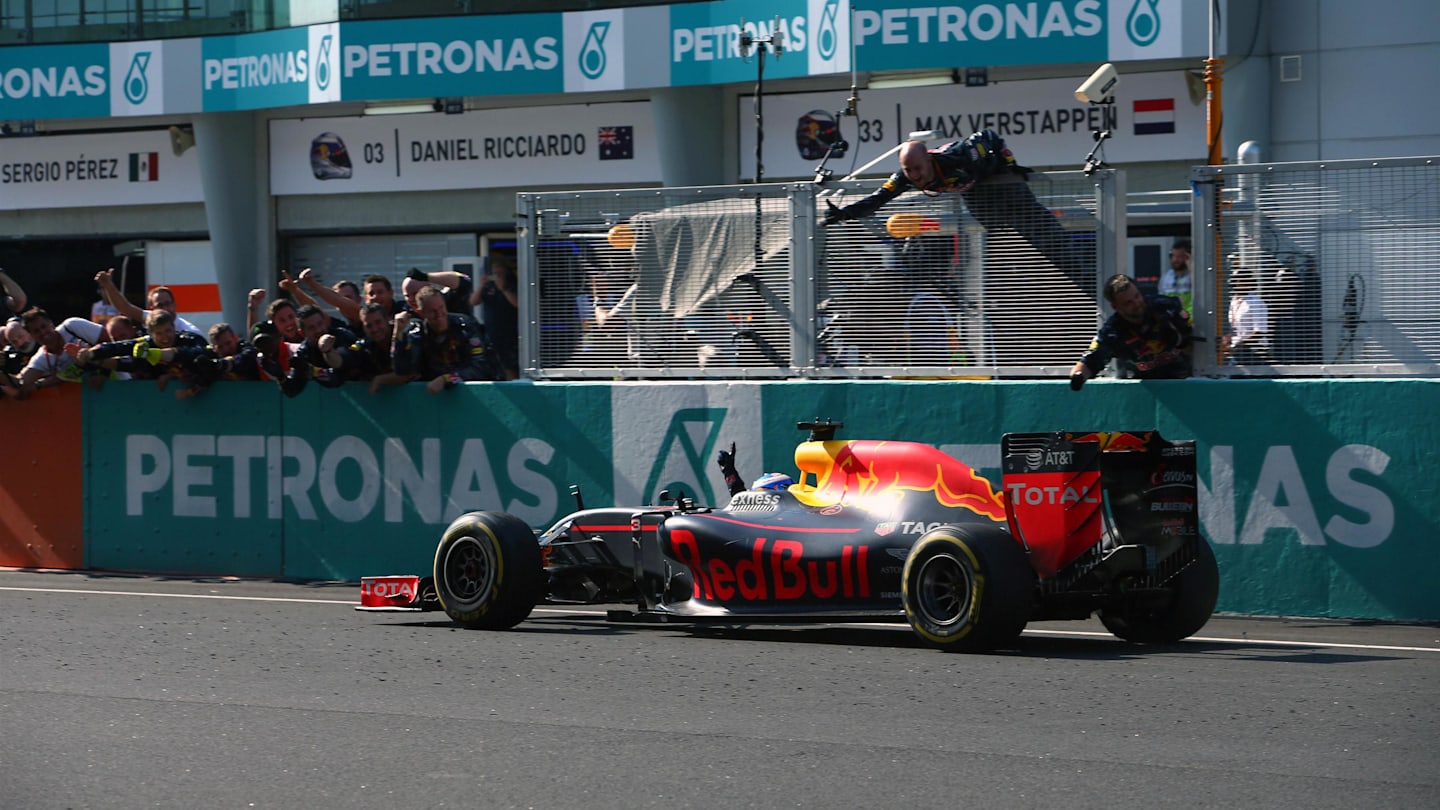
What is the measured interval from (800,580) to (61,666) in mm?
3510

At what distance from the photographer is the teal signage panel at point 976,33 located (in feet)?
67.9

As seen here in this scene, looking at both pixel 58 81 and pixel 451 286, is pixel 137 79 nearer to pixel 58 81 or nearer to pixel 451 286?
pixel 58 81

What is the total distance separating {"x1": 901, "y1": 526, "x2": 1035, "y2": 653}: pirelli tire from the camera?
8797 millimetres

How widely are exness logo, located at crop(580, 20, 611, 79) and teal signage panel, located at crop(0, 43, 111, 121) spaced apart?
7371 millimetres

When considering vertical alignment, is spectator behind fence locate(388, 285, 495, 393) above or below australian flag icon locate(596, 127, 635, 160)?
below

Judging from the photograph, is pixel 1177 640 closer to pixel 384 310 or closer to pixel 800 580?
pixel 800 580

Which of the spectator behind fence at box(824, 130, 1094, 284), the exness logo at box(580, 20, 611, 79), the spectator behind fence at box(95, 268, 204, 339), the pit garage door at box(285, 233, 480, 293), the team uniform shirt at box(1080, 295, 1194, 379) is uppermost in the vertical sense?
the exness logo at box(580, 20, 611, 79)

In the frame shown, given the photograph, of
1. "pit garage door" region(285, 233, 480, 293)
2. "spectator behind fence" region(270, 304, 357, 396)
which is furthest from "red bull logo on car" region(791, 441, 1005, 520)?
"pit garage door" region(285, 233, 480, 293)

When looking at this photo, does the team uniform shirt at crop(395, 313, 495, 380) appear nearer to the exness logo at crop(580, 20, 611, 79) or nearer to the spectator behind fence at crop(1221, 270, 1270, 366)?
the spectator behind fence at crop(1221, 270, 1270, 366)

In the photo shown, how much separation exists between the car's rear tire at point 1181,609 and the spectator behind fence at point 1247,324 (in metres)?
2.05

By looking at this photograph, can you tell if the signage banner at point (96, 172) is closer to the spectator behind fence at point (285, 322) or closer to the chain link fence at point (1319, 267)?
the spectator behind fence at point (285, 322)

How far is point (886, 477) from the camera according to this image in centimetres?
976

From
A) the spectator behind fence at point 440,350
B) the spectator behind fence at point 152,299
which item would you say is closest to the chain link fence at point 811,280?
the spectator behind fence at point 440,350

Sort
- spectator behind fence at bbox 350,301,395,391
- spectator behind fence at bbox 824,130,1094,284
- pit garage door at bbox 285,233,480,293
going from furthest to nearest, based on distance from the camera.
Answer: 1. pit garage door at bbox 285,233,480,293
2. spectator behind fence at bbox 350,301,395,391
3. spectator behind fence at bbox 824,130,1094,284
